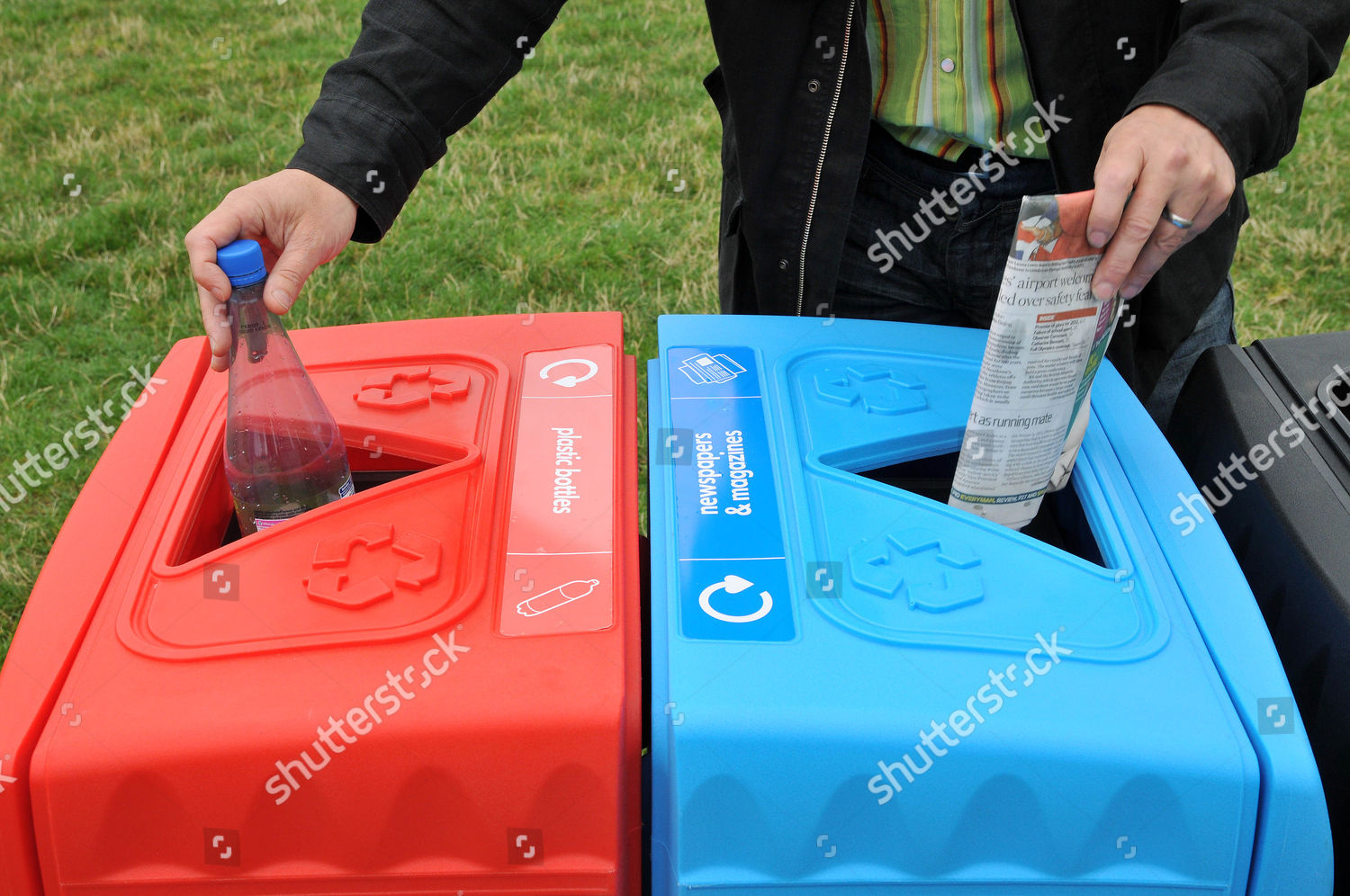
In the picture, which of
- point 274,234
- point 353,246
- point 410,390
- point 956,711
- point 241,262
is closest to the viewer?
point 956,711

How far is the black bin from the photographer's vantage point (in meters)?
0.69

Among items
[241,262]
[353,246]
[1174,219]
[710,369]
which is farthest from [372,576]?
[353,246]

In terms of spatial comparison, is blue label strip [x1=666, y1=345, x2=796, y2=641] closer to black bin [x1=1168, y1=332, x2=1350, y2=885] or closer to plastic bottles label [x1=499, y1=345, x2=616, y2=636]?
plastic bottles label [x1=499, y1=345, x2=616, y2=636]

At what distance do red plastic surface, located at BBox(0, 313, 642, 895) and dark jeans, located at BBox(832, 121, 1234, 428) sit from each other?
1.53 ft

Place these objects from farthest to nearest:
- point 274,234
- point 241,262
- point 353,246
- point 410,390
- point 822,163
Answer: point 353,246, point 822,163, point 410,390, point 274,234, point 241,262

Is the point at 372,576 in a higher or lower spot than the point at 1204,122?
lower

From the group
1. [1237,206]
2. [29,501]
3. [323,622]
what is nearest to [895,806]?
[323,622]

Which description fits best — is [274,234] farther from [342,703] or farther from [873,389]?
[873,389]

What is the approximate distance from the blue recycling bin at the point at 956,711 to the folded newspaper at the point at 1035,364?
0.15 feet

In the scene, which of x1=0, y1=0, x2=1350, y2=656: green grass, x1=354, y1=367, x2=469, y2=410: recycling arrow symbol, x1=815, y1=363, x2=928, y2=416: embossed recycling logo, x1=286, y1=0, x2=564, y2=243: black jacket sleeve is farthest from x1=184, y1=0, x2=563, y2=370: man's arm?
x1=0, y1=0, x2=1350, y2=656: green grass

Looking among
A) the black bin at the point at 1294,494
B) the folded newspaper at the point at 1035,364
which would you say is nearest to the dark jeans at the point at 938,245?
the black bin at the point at 1294,494

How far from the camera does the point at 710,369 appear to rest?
918 mm

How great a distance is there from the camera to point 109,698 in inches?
25.3

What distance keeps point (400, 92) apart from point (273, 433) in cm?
30
